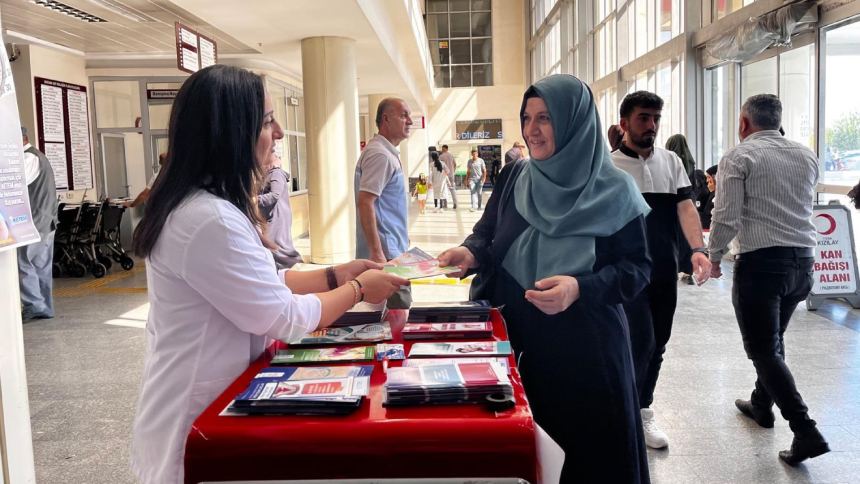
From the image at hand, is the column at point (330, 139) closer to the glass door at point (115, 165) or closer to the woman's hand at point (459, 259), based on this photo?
the glass door at point (115, 165)

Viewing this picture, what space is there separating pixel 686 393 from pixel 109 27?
9.49 metres

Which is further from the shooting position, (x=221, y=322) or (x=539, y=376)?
(x=539, y=376)

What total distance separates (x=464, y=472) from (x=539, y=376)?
30.7 inches

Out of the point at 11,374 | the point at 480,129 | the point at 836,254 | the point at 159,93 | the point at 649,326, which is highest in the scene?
the point at 480,129

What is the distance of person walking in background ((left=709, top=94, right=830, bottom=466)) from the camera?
127 inches

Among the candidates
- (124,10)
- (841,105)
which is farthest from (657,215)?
(124,10)

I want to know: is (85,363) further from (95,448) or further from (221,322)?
(221,322)

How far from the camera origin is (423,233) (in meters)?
13.5

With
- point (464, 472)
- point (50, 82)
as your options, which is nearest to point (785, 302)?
point (464, 472)

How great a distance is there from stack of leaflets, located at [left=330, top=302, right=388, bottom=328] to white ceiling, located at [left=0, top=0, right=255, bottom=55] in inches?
313

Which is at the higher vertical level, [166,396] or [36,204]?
Answer: [36,204]

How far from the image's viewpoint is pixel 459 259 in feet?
7.42

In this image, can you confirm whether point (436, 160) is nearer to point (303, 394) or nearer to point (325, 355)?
point (325, 355)

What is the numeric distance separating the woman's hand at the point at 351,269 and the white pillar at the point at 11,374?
0.96 meters
